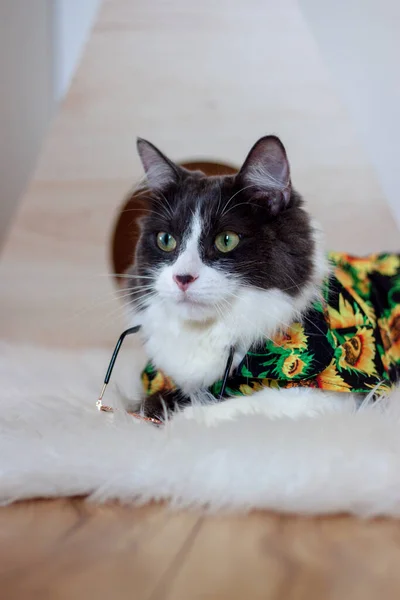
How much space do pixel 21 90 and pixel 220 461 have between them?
1.92 metres

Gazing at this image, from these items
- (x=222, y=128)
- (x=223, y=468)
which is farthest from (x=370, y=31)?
(x=223, y=468)

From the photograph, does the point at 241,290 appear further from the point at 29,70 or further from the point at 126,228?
the point at 29,70

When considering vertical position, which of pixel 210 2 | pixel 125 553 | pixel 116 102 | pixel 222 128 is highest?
pixel 210 2

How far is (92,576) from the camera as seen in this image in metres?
0.50

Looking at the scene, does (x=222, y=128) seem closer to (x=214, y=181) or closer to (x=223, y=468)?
(x=214, y=181)

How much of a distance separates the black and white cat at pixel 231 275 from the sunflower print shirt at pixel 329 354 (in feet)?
0.08

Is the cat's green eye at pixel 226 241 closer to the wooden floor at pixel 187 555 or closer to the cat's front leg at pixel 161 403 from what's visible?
the cat's front leg at pixel 161 403

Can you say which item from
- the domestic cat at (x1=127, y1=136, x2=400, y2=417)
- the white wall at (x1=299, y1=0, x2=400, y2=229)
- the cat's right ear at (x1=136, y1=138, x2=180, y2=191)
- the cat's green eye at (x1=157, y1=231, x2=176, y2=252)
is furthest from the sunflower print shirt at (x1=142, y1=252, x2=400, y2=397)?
the white wall at (x1=299, y1=0, x2=400, y2=229)

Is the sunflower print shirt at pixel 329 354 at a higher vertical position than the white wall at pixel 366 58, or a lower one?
lower

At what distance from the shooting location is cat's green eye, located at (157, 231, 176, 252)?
3.11 ft

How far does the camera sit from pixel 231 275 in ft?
2.87

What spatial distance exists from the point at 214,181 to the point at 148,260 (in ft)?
0.68

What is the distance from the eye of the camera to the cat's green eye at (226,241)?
897 millimetres

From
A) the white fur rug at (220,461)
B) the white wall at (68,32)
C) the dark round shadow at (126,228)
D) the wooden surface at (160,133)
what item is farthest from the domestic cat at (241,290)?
the white wall at (68,32)
